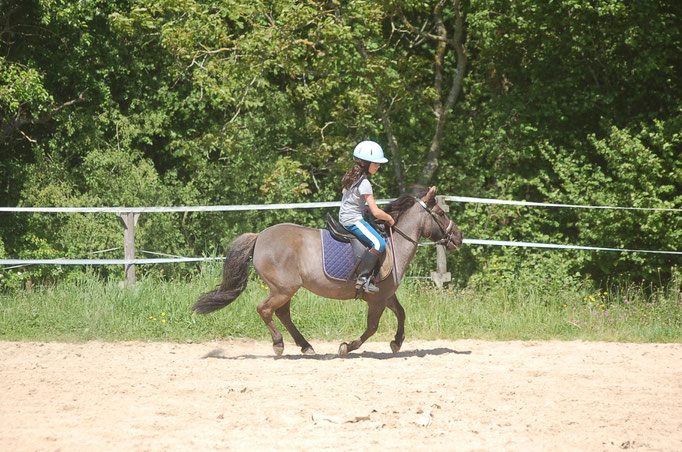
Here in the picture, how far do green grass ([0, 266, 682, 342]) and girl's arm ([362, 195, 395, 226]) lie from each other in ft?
6.66

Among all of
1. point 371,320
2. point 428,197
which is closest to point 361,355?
point 371,320

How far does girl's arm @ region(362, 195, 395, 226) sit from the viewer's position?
25.5 feet

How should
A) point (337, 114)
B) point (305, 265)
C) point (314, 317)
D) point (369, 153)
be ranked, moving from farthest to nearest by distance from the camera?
point (337, 114) → point (314, 317) → point (305, 265) → point (369, 153)

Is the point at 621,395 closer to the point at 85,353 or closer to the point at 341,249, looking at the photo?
the point at 341,249

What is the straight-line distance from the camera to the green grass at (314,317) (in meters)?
9.59

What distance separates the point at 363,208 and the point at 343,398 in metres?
2.34

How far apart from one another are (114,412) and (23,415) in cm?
64

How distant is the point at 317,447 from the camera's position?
4.94m

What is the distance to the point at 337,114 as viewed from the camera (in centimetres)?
1405

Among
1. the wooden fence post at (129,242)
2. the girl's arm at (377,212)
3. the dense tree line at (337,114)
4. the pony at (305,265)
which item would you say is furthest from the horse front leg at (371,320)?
the dense tree line at (337,114)

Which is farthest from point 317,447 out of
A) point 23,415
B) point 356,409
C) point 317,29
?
point 317,29

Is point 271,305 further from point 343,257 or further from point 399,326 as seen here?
point 399,326

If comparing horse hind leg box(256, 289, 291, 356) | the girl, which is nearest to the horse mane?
the girl

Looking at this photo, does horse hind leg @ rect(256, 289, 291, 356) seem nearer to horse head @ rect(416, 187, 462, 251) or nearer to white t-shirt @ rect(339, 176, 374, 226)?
white t-shirt @ rect(339, 176, 374, 226)
